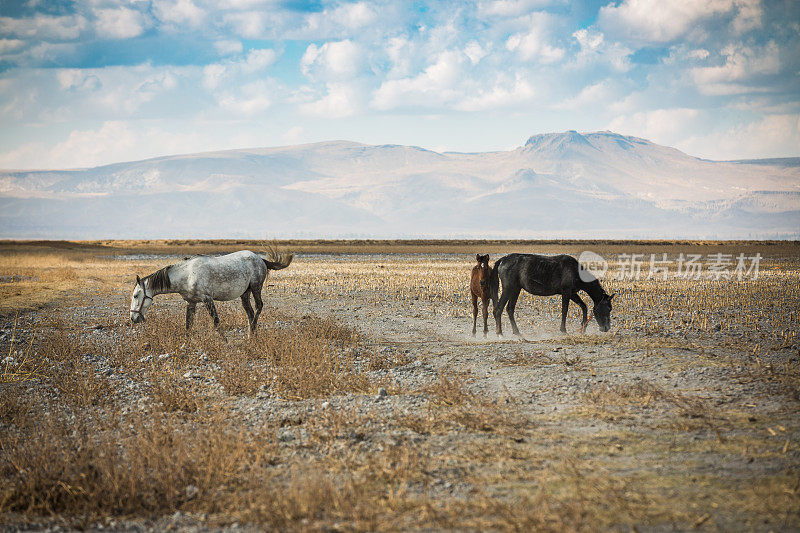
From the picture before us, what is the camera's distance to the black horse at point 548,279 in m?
14.7

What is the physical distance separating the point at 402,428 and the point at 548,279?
767 cm

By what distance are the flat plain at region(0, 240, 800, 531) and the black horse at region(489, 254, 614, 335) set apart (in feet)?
2.48

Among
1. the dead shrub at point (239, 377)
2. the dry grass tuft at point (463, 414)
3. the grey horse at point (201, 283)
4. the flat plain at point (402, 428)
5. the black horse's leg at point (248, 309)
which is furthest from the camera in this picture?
the black horse's leg at point (248, 309)

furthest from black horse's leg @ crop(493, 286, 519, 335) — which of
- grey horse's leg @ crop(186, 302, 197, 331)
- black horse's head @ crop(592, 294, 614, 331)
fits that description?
grey horse's leg @ crop(186, 302, 197, 331)

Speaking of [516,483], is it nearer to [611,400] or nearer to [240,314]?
[611,400]

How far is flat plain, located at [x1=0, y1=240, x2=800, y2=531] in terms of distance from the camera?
579cm

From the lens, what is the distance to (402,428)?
8.16 m

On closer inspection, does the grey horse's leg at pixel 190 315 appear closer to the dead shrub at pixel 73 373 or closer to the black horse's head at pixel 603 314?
the dead shrub at pixel 73 373

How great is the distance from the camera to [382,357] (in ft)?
40.8

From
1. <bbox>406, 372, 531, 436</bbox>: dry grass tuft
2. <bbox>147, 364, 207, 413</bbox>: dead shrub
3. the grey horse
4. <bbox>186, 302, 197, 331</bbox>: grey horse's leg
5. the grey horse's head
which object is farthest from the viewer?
the grey horse's head

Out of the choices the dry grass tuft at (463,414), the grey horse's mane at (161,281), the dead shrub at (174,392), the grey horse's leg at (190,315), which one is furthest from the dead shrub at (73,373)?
the dry grass tuft at (463,414)

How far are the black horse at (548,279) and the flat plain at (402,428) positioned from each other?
75 cm

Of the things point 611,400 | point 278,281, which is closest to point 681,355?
point 611,400

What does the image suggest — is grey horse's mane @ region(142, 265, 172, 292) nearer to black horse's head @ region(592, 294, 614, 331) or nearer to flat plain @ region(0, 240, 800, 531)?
flat plain @ region(0, 240, 800, 531)
